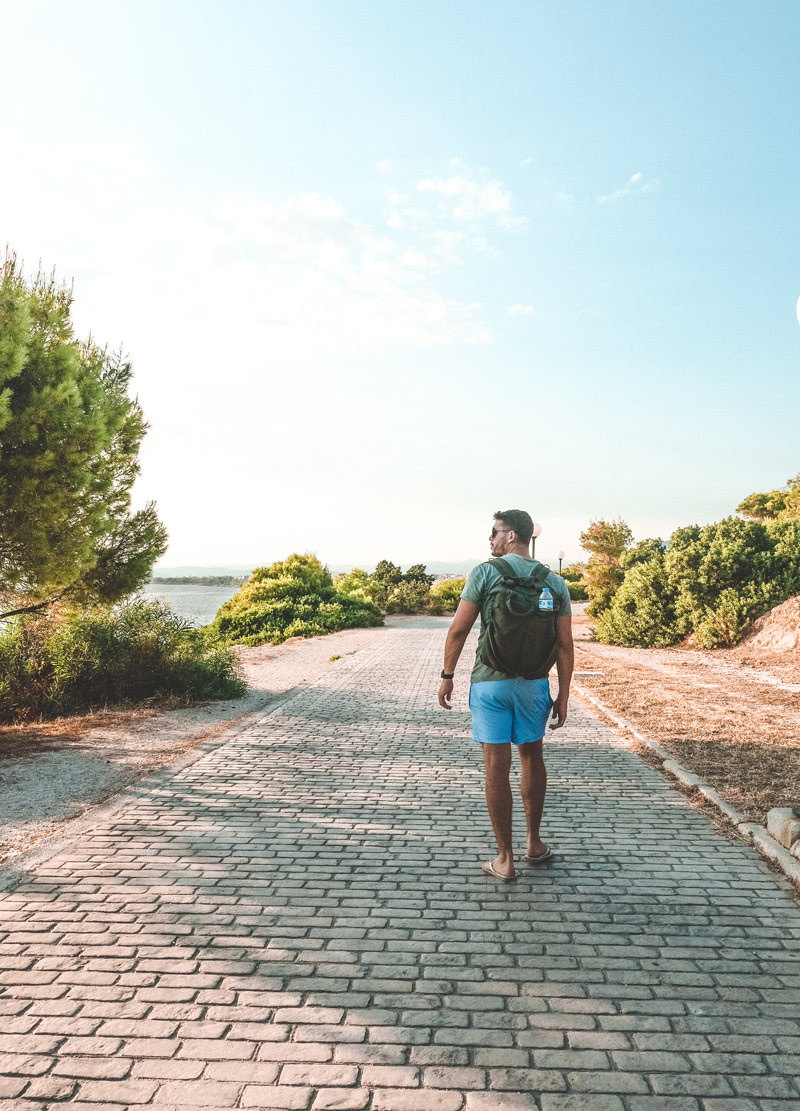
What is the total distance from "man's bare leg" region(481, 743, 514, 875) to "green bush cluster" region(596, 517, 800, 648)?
1633cm

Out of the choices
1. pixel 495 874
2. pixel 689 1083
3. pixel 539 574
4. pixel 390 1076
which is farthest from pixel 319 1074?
pixel 539 574

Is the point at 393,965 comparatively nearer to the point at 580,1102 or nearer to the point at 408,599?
the point at 580,1102

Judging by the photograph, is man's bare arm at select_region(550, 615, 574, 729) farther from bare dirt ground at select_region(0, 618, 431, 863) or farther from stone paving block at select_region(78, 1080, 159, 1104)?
bare dirt ground at select_region(0, 618, 431, 863)

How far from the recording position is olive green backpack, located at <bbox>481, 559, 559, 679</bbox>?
4.29m

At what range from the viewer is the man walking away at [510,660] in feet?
14.1

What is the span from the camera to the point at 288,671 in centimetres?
1580

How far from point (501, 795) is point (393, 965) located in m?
1.24

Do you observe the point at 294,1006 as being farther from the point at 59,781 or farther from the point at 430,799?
the point at 59,781

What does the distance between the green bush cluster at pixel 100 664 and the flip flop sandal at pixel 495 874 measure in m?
7.04

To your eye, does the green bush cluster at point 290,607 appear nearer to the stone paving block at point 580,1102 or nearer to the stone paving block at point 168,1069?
the stone paving block at point 168,1069

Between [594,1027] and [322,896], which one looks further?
[322,896]

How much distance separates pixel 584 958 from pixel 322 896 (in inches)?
57.2

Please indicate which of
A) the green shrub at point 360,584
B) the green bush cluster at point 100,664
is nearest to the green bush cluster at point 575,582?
the green shrub at point 360,584

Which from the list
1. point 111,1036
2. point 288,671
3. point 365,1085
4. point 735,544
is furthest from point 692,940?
point 735,544
